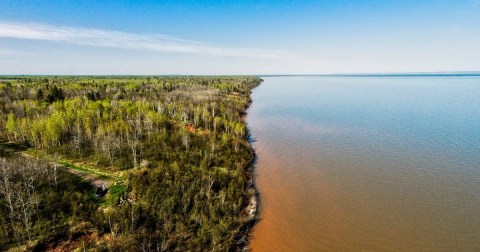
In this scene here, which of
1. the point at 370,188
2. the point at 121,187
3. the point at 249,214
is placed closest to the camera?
the point at 249,214

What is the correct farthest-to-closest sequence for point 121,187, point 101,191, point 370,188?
point 370,188
point 121,187
point 101,191

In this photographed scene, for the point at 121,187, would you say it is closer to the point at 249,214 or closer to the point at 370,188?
the point at 249,214

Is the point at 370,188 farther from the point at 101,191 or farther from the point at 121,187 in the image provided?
the point at 101,191

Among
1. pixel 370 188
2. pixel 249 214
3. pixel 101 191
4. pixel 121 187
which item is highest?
pixel 101 191

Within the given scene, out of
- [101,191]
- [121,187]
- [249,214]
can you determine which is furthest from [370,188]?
[101,191]

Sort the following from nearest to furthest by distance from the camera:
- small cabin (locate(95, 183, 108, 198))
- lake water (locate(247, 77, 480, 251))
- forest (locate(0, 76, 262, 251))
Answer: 1. forest (locate(0, 76, 262, 251))
2. lake water (locate(247, 77, 480, 251))
3. small cabin (locate(95, 183, 108, 198))

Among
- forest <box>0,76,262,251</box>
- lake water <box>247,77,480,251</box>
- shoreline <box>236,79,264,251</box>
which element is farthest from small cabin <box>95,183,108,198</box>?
lake water <box>247,77,480,251</box>

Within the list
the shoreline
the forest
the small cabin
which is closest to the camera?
the forest

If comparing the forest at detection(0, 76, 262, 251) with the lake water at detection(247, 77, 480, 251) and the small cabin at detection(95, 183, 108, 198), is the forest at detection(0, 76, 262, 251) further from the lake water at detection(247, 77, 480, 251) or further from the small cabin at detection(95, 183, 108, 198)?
the lake water at detection(247, 77, 480, 251)

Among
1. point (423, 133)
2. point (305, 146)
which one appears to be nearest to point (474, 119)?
point (423, 133)

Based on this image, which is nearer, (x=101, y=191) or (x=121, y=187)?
(x=101, y=191)

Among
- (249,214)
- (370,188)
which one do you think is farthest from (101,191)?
(370,188)

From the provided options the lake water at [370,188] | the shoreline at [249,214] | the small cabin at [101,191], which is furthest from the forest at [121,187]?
the lake water at [370,188]

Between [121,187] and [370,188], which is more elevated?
[121,187]
